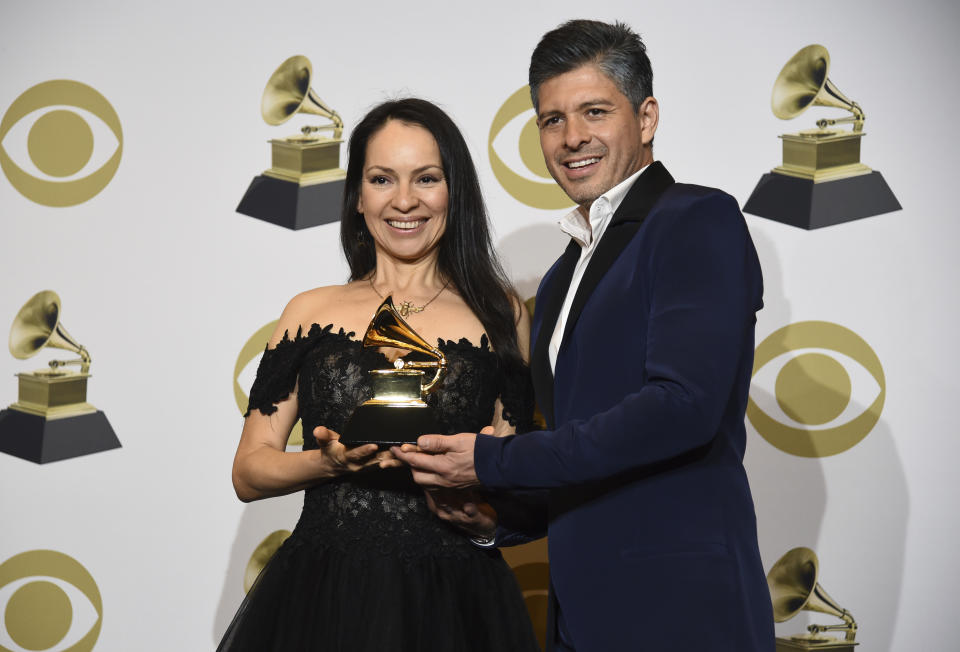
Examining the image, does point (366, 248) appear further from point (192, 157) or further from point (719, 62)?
point (719, 62)

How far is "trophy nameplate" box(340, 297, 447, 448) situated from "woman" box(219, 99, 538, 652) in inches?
1.8

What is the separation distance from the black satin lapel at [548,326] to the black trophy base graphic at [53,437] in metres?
2.09

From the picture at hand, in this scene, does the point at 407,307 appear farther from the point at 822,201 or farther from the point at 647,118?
the point at 822,201

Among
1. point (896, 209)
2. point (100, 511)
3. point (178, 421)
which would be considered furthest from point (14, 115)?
point (896, 209)

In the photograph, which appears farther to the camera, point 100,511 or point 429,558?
point 100,511

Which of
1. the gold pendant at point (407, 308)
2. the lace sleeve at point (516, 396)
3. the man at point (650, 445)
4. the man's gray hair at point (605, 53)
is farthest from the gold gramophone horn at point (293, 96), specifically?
the man at point (650, 445)

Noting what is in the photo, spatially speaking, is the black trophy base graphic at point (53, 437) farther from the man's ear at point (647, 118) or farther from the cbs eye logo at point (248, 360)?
the man's ear at point (647, 118)

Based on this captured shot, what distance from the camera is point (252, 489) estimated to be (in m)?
2.30

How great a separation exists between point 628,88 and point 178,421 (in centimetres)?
223

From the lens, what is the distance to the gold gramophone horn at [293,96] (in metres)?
3.43

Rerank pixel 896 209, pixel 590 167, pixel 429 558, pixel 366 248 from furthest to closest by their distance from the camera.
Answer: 1. pixel 896 209
2. pixel 366 248
3. pixel 429 558
4. pixel 590 167

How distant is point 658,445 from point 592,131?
709mm

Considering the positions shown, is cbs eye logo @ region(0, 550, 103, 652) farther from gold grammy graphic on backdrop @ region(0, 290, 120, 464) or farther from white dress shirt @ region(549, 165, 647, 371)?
white dress shirt @ region(549, 165, 647, 371)

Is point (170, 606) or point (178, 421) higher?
point (178, 421)
